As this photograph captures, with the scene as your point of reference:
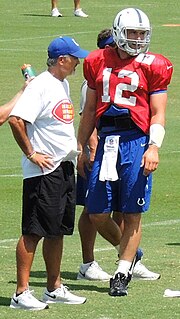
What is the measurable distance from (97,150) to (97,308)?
4.41ft

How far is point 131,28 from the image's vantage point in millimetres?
9102

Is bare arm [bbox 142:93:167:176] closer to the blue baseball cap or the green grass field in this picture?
the blue baseball cap

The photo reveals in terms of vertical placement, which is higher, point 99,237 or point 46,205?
point 46,205

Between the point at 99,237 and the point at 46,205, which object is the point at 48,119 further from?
the point at 99,237

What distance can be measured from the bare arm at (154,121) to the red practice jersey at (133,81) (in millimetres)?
48

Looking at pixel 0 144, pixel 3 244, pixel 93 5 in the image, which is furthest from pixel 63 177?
pixel 93 5

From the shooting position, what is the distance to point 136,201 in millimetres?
9047

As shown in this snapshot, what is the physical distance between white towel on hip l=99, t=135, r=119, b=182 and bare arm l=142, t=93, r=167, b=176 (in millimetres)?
236

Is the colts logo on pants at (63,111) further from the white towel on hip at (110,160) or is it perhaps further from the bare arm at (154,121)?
the bare arm at (154,121)

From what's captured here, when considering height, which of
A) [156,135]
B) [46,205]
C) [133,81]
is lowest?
[46,205]

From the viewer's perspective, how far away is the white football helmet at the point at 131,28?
9.05 m

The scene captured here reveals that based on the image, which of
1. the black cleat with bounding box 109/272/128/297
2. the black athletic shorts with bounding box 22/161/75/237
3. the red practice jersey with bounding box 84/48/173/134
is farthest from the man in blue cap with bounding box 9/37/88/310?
the black cleat with bounding box 109/272/128/297

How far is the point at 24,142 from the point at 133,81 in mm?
1072

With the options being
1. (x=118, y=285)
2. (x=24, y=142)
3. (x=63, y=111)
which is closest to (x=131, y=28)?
(x=63, y=111)
